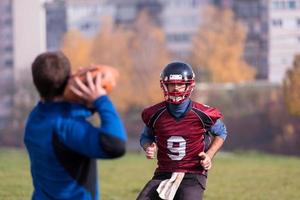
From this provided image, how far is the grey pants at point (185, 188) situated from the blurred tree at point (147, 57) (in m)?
19.7

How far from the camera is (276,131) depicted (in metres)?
25.3

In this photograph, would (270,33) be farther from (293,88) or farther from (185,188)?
(185,188)

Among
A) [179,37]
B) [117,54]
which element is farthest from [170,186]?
[117,54]

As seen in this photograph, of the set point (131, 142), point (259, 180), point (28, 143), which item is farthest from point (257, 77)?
point (28, 143)

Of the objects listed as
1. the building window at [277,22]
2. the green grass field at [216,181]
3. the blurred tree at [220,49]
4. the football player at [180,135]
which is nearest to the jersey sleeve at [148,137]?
the football player at [180,135]

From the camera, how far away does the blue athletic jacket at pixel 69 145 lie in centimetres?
367

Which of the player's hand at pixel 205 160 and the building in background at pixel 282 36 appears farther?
the building in background at pixel 282 36

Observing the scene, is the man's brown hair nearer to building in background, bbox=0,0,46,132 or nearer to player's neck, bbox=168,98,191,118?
player's neck, bbox=168,98,191,118

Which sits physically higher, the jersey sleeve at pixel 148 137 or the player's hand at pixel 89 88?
the player's hand at pixel 89 88

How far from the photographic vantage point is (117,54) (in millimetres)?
26594


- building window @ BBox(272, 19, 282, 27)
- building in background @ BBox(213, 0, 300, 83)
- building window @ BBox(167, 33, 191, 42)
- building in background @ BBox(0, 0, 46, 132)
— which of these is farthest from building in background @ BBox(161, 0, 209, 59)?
building in background @ BBox(0, 0, 46, 132)

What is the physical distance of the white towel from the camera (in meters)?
5.68

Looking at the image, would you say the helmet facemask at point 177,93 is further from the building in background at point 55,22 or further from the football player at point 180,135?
the building in background at point 55,22

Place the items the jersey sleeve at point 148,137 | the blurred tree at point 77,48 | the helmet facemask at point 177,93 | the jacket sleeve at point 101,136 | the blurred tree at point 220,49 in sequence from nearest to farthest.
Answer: the jacket sleeve at point 101,136
the helmet facemask at point 177,93
the jersey sleeve at point 148,137
the blurred tree at point 220,49
the blurred tree at point 77,48
